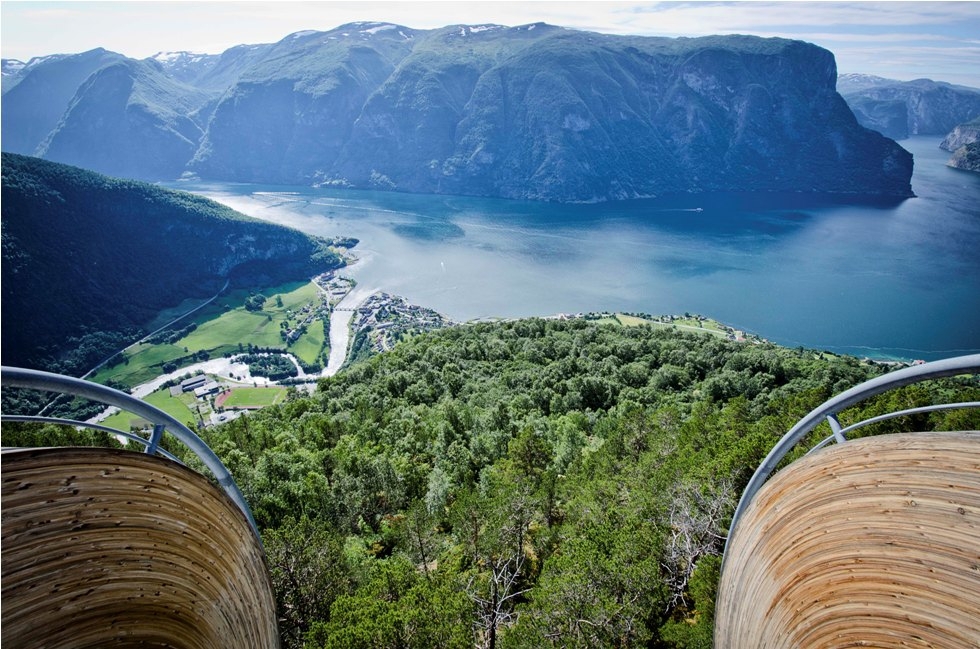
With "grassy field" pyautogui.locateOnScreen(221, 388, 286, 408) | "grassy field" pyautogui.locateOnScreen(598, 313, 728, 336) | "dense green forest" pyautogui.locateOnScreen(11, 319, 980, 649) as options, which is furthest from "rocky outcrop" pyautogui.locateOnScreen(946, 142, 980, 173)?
"grassy field" pyautogui.locateOnScreen(221, 388, 286, 408)

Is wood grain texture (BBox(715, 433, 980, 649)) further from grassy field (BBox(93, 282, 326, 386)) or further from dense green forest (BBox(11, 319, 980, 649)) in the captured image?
grassy field (BBox(93, 282, 326, 386))

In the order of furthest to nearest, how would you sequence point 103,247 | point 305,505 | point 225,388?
1. point 103,247
2. point 225,388
3. point 305,505

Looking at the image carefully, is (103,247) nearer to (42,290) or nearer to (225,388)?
(42,290)

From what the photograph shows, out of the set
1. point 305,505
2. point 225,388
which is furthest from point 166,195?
point 305,505

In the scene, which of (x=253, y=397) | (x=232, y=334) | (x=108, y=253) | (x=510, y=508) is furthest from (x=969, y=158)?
(x=108, y=253)

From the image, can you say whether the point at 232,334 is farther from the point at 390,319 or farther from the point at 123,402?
the point at 123,402

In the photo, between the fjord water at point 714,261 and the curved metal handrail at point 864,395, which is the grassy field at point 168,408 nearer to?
the fjord water at point 714,261

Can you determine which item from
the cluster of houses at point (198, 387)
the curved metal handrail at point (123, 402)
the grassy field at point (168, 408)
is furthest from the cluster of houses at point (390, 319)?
the curved metal handrail at point (123, 402)

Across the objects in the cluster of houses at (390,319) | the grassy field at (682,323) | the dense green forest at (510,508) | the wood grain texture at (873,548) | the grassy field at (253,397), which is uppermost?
the wood grain texture at (873,548)
